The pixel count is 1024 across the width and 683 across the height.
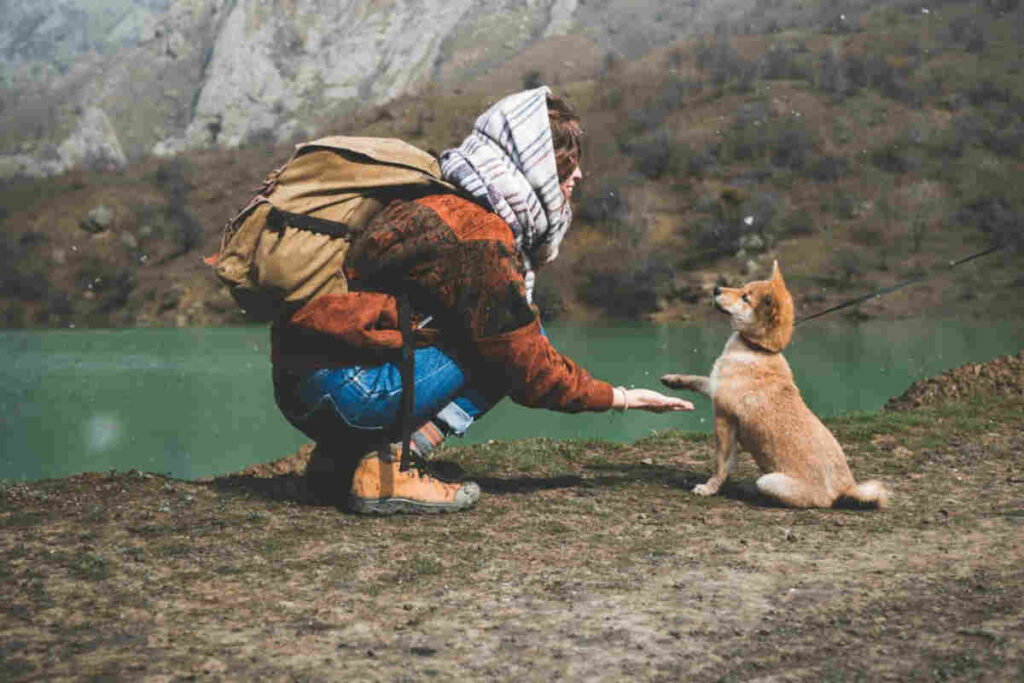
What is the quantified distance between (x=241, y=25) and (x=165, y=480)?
20081 cm

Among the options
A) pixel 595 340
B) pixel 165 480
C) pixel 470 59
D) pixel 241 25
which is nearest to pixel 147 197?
pixel 595 340

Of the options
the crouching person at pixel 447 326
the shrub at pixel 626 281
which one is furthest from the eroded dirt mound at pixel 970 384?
the shrub at pixel 626 281

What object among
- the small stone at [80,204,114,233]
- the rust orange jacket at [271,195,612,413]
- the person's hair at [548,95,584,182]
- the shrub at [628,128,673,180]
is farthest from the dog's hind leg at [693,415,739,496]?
the small stone at [80,204,114,233]

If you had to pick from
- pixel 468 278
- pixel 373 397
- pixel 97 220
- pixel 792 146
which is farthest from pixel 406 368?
pixel 97 220

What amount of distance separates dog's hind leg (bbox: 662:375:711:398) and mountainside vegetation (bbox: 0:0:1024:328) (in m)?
32.5

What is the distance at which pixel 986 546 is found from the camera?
3.46m

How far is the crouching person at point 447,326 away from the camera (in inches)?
143

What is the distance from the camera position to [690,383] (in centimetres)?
455

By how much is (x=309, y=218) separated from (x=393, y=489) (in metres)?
1.23

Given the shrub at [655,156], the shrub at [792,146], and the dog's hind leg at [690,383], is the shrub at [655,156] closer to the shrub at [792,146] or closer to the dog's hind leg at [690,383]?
the shrub at [792,146]

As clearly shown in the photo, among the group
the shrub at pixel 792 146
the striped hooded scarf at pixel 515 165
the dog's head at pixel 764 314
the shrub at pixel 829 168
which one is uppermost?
the shrub at pixel 792 146

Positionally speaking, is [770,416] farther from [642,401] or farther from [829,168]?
[829,168]

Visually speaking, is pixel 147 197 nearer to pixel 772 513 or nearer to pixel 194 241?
pixel 194 241

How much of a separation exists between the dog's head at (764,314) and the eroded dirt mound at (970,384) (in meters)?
4.00
